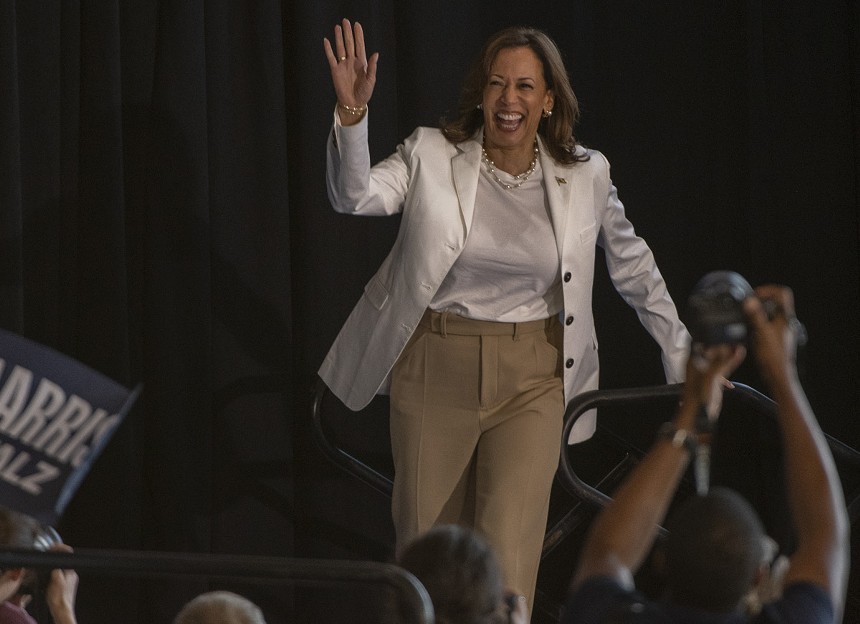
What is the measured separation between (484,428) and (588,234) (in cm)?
57

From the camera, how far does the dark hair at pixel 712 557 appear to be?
166cm

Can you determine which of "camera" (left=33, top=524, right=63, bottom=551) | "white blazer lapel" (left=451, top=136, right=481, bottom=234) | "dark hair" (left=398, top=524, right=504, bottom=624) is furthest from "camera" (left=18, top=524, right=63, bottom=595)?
"white blazer lapel" (left=451, top=136, right=481, bottom=234)

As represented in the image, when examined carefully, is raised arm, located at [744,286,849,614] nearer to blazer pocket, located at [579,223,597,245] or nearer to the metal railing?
the metal railing

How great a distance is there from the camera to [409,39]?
4086 millimetres

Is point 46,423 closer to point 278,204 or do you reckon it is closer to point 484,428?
point 484,428

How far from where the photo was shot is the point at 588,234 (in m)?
3.39

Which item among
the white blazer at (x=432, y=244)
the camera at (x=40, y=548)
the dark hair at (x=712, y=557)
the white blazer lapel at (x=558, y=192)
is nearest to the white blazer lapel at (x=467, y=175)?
the white blazer at (x=432, y=244)

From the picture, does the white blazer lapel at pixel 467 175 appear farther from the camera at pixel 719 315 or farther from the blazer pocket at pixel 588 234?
the camera at pixel 719 315

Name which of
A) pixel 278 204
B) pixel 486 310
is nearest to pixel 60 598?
pixel 486 310

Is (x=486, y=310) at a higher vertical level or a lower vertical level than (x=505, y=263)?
lower

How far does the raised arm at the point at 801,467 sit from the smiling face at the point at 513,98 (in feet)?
5.42

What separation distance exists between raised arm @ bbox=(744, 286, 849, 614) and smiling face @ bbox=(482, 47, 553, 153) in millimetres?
1651

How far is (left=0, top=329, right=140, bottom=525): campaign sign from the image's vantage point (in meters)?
2.21

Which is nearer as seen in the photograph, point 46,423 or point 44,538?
point 46,423
